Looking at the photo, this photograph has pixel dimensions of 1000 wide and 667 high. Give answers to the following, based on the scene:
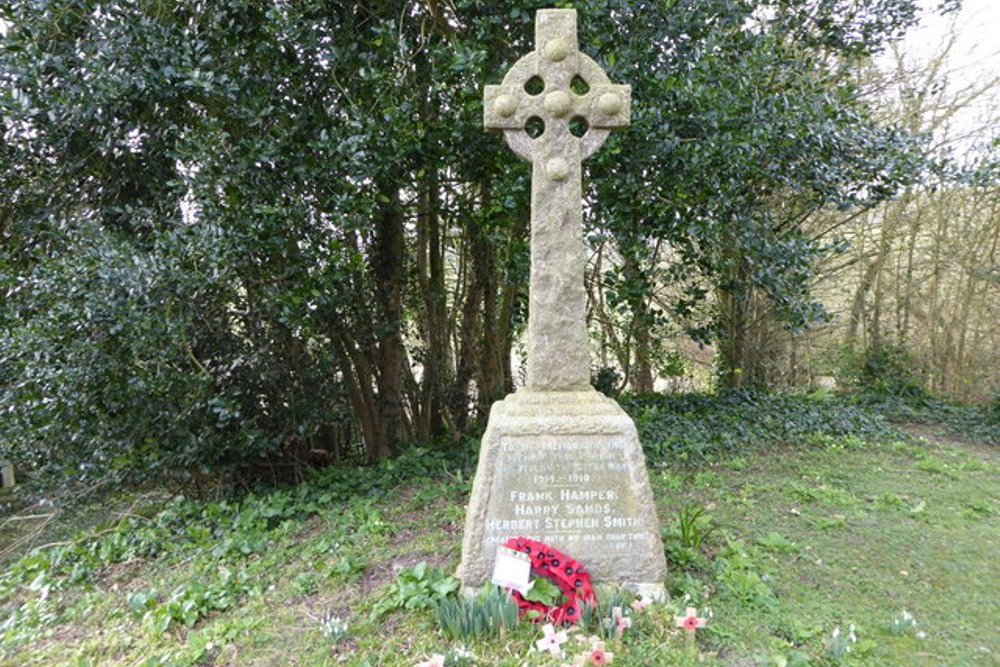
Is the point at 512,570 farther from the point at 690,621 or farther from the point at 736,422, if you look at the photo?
the point at 736,422

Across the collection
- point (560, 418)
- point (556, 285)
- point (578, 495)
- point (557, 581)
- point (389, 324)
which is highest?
point (556, 285)

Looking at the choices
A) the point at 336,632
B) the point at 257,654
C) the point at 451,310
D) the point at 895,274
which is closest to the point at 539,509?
the point at 336,632

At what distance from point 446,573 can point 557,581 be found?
729 mm

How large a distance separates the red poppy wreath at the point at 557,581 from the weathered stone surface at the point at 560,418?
10 centimetres

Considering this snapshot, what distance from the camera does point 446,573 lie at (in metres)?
3.61

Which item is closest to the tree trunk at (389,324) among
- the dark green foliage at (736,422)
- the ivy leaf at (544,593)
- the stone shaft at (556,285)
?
the dark green foliage at (736,422)

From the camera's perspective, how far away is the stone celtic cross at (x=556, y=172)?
3.55 metres

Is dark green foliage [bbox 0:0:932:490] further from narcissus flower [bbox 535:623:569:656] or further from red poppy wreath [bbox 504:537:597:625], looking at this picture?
narcissus flower [bbox 535:623:569:656]

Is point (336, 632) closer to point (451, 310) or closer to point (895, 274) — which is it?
point (451, 310)

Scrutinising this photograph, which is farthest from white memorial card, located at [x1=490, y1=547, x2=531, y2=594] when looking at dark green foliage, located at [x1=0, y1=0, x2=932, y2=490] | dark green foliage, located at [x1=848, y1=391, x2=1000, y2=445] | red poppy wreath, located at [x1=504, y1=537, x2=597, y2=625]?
dark green foliage, located at [x1=848, y1=391, x2=1000, y2=445]

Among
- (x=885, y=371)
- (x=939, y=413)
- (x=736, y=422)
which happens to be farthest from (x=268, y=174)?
(x=885, y=371)

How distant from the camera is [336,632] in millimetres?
3162

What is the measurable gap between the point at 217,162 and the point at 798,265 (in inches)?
190

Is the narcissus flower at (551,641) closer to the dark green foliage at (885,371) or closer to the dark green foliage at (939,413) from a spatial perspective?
the dark green foliage at (939,413)
